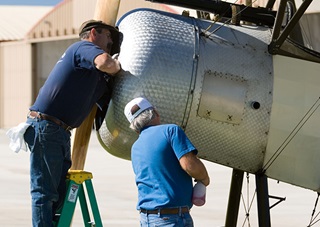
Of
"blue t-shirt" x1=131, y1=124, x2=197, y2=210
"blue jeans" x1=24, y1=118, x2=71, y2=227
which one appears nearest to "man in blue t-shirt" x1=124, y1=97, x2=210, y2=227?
"blue t-shirt" x1=131, y1=124, x2=197, y2=210

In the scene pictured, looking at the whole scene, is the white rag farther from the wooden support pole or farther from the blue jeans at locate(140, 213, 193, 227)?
the blue jeans at locate(140, 213, 193, 227)

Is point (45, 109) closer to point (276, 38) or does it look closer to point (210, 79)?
point (210, 79)

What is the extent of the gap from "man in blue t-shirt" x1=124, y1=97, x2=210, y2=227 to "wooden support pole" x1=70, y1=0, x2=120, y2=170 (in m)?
1.39

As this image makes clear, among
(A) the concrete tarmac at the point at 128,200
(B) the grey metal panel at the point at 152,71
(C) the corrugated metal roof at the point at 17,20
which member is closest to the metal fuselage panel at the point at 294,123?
(B) the grey metal panel at the point at 152,71

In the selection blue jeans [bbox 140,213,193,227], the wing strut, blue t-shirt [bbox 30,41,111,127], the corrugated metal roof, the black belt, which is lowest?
blue jeans [bbox 140,213,193,227]

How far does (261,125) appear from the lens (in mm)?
7293

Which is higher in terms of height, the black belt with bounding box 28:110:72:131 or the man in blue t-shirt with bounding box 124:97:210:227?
the black belt with bounding box 28:110:72:131

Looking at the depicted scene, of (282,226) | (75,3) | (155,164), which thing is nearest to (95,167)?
(282,226)

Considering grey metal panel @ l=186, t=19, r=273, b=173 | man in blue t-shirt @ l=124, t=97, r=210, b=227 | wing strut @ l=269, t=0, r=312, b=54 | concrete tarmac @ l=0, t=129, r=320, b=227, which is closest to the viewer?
man in blue t-shirt @ l=124, t=97, r=210, b=227

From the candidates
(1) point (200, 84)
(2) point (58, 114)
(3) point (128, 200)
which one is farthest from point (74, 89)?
(3) point (128, 200)

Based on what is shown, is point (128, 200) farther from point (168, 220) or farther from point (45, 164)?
point (168, 220)

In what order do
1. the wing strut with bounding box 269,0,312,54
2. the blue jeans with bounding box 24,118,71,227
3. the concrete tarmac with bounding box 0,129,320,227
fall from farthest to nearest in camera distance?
the concrete tarmac with bounding box 0,129,320,227 < the wing strut with bounding box 269,0,312,54 < the blue jeans with bounding box 24,118,71,227

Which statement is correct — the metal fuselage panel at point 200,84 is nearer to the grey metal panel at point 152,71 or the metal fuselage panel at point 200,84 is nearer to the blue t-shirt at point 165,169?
the grey metal panel at point 152,71

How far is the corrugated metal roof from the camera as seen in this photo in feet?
163
